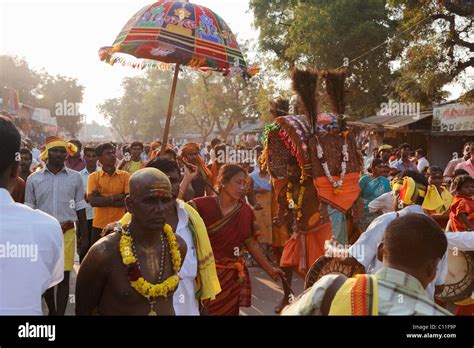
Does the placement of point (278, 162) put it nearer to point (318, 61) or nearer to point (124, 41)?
point (124, 41)

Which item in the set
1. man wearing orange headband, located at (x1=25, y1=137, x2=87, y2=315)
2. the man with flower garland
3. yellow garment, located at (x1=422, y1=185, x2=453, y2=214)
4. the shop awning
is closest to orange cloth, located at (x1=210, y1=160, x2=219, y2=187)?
the man with flower garland

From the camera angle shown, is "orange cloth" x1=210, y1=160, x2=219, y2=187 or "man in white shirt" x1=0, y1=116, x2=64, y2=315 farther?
"orange cloth" x1=210, y1=160, x2=219, y2=187

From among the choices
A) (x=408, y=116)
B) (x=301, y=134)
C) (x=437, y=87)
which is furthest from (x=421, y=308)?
(x=408, y=116)

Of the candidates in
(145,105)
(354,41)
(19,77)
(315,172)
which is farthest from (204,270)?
(145,105)

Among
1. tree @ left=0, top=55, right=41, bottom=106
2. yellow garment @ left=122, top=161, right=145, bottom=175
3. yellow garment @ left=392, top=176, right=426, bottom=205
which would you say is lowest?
yellow garment @ left=392, top=176, right=426, bottom=205

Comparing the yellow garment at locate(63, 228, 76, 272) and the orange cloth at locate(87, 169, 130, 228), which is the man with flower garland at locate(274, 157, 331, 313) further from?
the yellow garment at locate(63, 228, 76, 272)

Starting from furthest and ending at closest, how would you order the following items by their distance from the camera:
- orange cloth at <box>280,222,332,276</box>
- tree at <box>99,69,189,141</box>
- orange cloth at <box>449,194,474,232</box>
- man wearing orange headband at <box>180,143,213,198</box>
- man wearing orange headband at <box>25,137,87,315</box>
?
tree at <box>99,69,189,141</box> < man wearing orange headband at <box>180,143,213,198</box> < orange cloth at <box>280,222,332,276</box> < man wearing orange headband at <box>25,137,87,315</box> < orange cloth at <box>449,194,474,232</box>

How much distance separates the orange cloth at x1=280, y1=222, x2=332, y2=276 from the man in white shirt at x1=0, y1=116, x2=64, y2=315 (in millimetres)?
4502

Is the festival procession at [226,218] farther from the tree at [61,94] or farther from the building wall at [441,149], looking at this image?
the tree at [61,94]

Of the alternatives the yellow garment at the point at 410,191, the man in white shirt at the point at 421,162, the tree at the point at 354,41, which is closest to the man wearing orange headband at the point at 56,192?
the yellow garment at the point at 410,191

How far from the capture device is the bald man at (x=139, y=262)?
2900 mm

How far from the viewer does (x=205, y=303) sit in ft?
13.0

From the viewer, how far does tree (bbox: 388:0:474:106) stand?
17.4 m

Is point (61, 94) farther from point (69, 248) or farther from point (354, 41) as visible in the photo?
point (69, 248)
